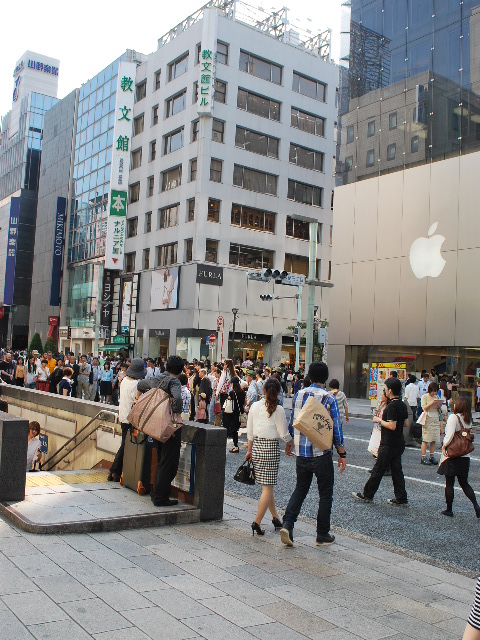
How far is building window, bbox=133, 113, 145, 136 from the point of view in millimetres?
54544

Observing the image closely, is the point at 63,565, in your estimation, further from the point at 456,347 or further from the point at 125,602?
the point at 456,347

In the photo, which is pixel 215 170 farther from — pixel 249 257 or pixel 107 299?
pixel 107 299

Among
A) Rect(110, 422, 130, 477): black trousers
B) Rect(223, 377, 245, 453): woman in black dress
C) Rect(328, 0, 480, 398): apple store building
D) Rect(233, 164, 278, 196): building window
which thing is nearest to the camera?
Rect(110, 422, 130, 477): black trousers

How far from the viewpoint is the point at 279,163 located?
168 feet

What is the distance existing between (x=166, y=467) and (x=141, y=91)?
174 ft

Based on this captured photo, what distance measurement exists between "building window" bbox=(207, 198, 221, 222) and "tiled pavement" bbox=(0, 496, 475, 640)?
4184cm

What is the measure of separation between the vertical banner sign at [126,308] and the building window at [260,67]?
19358 millimetres

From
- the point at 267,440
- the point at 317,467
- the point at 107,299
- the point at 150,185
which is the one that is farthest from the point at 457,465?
the point at 107,299

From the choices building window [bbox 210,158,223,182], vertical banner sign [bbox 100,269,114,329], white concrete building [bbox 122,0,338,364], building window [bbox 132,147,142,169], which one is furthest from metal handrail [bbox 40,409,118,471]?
building window [bbox 132,147,142,169]

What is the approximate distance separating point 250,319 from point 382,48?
69.5ft

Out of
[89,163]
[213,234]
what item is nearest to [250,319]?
[213,234]

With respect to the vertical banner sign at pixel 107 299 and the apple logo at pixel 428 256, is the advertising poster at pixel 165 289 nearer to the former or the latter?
the vertical banner sign at pixel 107 299

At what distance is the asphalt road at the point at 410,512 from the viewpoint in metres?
7.10

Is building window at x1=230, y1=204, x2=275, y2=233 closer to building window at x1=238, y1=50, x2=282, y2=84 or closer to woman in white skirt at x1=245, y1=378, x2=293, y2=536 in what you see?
building window at x1=238, y1=50, x2=282, y2=84
